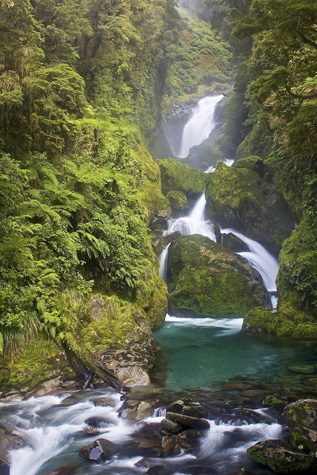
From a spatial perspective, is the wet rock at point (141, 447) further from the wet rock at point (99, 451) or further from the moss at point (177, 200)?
the moss at point (177, 200)

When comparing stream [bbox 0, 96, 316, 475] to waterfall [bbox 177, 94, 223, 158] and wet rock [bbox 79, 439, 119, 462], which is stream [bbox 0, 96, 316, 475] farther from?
waterfall [bbox 177, 94, 223, 158]

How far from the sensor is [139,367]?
7.64m

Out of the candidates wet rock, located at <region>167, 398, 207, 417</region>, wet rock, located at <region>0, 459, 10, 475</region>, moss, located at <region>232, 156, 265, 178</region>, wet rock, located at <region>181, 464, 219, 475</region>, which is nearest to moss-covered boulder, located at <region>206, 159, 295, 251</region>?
moss, located at <region>232, 156, 265, 178</region>

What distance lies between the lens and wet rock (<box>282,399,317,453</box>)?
5.00m

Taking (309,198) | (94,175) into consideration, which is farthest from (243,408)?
(309,198)

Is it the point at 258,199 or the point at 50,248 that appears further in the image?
the point at 258,199

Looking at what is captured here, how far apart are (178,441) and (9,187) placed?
508 cm

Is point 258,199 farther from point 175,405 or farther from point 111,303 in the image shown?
point 175,405

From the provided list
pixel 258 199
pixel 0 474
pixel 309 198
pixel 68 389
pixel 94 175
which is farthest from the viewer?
pixel 258 199

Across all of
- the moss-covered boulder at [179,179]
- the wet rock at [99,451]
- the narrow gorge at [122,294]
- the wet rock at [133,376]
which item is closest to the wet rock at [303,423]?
the narrow gorge at [122,294]

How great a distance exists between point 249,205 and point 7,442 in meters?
17.3

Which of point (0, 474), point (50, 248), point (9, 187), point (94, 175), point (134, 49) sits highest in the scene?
point (134, 49)

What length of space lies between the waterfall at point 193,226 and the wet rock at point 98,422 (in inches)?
575

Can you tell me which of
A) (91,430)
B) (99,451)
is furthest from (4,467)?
(91,430)
